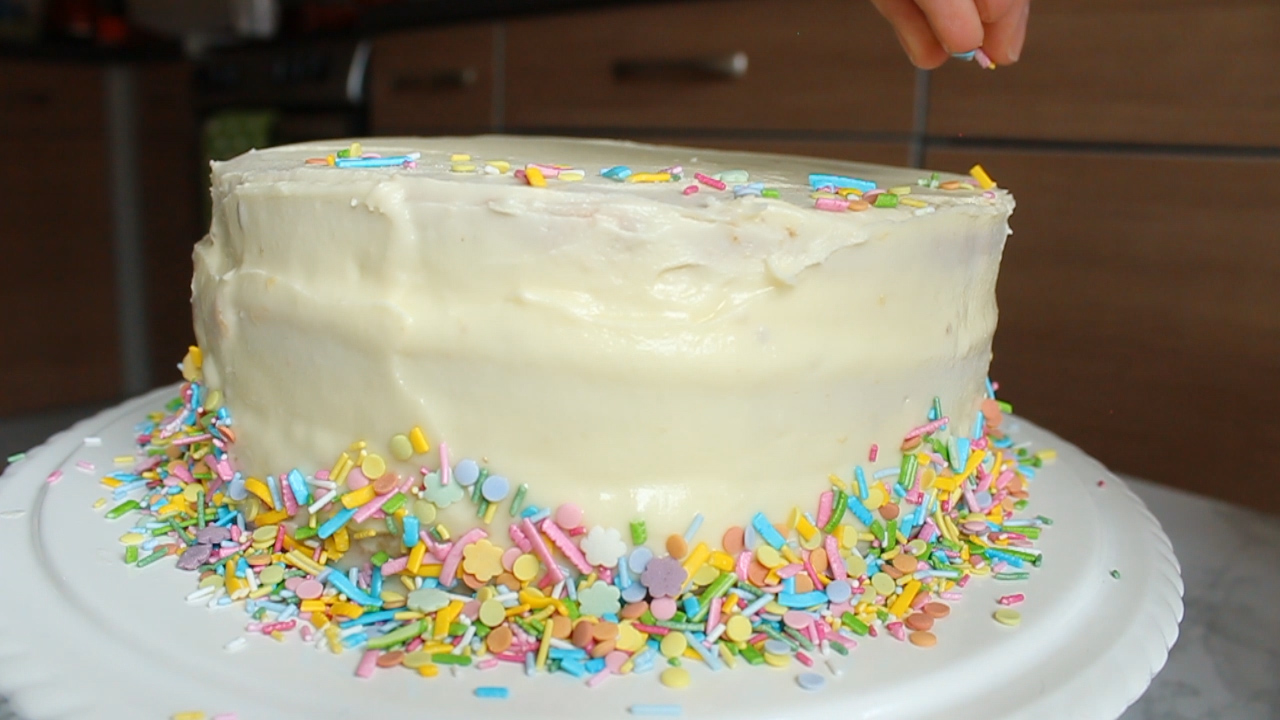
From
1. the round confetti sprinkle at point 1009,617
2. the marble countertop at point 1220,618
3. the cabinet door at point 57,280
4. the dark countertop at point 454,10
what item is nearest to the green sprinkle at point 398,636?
the marble countertop at point 1220,618

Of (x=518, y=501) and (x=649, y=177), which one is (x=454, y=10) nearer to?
(x=649, y=177)

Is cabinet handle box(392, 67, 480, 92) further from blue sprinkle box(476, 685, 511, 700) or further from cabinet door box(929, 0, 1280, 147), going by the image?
blue sprinkle box(476, 685, 511, 700)

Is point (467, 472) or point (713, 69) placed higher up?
point (713, 69)

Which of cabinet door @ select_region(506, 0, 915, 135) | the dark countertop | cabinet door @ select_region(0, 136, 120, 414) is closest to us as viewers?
cabinet door @ select_region(506, 0, 915, 135)

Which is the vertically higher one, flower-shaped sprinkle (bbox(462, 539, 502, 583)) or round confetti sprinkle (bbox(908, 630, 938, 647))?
flower-shaped sprinkle (bbox(462, 539, 502, 583))

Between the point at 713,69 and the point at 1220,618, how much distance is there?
1.39 meters

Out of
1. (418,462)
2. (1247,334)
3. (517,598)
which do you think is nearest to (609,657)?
(517,598)

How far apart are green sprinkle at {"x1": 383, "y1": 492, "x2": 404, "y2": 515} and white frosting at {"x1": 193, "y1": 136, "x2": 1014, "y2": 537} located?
32 mm

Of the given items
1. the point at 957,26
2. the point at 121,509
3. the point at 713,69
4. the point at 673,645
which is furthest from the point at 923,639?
Result: the point at 713,69

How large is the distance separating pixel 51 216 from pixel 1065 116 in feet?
10.2

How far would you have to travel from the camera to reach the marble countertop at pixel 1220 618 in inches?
32.6

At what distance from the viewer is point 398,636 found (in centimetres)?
66

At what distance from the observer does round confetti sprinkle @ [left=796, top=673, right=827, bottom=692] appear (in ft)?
2.03

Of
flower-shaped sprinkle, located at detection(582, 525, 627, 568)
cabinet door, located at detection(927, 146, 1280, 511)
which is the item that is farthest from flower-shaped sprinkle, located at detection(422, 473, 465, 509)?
cabinet door, located at detection(927, 146, 1280, 511)
